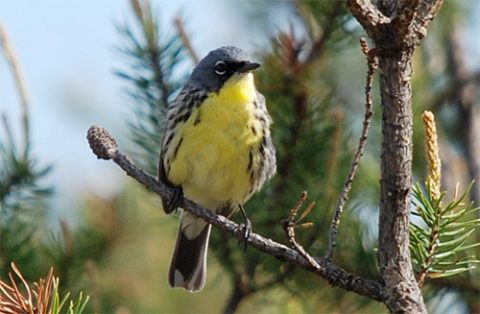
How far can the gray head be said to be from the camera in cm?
388

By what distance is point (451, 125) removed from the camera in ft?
14.8

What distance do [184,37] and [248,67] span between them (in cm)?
37

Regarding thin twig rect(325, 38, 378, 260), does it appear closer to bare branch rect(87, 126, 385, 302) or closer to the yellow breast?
bare branch rect(87, 126, 385, 302)

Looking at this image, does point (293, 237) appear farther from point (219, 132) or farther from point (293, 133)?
Result: point (219, 132)

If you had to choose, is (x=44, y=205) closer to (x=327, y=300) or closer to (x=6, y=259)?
(x=6, y=259)

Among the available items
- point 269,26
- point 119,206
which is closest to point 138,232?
point 119,206

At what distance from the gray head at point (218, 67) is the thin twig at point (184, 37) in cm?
35

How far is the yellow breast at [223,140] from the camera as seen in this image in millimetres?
3842

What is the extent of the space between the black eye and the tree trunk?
7.12 ft

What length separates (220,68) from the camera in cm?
406

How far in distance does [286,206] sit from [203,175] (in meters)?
0.76

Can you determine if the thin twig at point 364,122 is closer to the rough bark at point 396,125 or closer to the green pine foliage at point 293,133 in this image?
the rough bark at point 396,125

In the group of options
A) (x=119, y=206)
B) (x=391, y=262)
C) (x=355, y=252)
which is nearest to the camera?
(x=391, y=262)

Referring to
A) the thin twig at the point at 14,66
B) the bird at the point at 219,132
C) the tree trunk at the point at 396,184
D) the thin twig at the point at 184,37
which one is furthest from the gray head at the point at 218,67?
the tree trunk at the point at 396,184
